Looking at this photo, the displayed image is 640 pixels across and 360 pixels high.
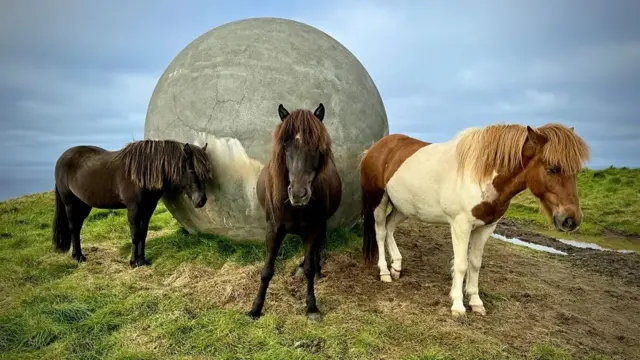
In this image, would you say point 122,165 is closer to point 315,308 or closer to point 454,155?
point 315,308

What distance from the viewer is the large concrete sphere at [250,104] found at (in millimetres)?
5957

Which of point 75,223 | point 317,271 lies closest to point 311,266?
point 317,271

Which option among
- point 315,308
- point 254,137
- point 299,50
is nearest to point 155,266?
point 254,137

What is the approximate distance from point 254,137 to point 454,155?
2.46 metres

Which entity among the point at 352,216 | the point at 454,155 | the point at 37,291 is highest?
the point at 454,155

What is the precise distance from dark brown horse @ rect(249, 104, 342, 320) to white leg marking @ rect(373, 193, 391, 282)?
0.86m

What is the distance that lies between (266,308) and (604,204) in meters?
12.9

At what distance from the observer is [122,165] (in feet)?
21.4

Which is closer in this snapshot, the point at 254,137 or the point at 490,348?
the point at 490,348

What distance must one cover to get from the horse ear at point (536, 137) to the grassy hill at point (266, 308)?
1967 millimetres

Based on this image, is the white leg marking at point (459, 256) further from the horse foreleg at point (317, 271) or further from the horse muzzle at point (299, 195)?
the horse muzzle at point (299, 195)

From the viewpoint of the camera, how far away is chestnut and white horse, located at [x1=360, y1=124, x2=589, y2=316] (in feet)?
14.6

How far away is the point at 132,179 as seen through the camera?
6309mm

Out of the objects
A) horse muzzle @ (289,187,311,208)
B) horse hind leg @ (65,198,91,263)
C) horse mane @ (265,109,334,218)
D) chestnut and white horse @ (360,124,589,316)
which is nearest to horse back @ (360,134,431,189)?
chestnut and white horse @ (360,124,589,316)
